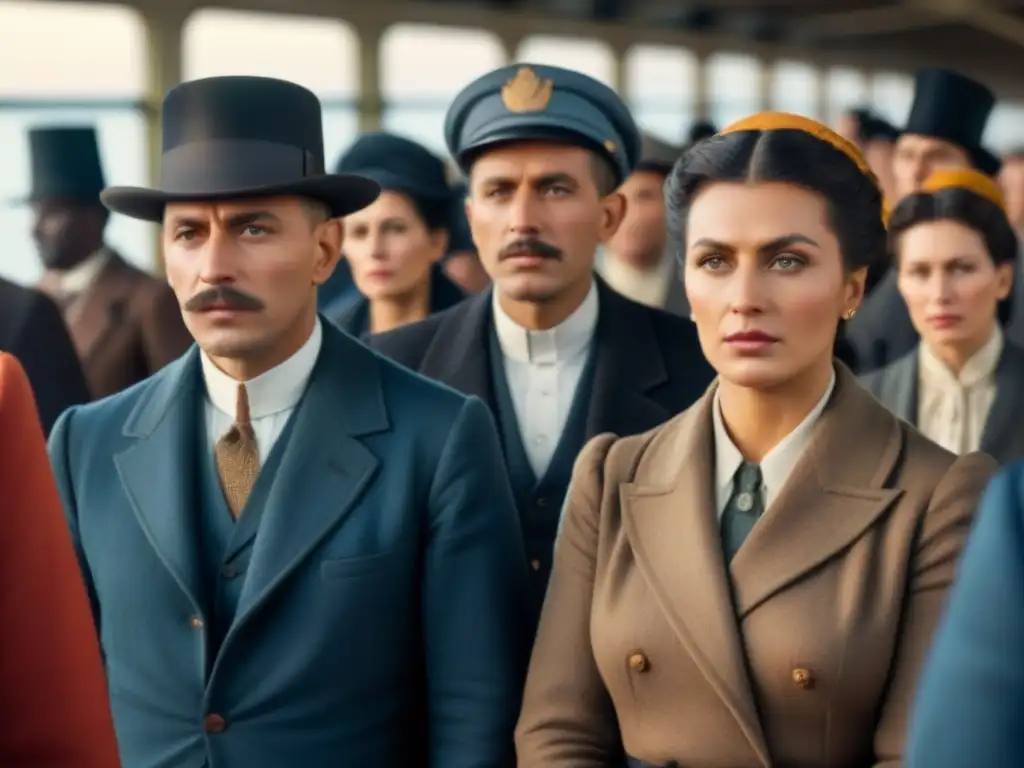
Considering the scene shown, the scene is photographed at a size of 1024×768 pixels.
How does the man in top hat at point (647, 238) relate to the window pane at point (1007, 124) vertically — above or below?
below

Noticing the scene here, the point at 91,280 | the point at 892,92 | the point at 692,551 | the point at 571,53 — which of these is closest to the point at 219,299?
the point at 692,551

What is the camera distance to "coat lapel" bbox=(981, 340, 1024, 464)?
3.65 m

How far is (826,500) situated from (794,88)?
16.2m

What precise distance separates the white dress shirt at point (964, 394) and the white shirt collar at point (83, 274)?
7.28ft

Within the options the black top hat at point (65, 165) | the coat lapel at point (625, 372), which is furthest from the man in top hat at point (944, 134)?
the black top hat at point (65, 165)

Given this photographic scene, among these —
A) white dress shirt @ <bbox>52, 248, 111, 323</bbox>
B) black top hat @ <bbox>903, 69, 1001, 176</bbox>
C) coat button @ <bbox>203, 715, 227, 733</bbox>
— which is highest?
black top hat @ <bbox>903, 69, 1001, 176</bbox>

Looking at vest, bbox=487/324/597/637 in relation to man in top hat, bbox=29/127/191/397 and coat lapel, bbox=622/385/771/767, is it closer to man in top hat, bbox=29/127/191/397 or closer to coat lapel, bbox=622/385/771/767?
coat lapel, bbox=622/385/771/767

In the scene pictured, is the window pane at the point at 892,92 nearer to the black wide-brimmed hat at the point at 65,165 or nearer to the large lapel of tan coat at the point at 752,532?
the black wide-brimmed hat at the point at 65,165

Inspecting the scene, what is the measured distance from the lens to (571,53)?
12750 mm

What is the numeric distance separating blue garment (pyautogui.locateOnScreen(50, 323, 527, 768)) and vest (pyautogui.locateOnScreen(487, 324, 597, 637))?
52 cm

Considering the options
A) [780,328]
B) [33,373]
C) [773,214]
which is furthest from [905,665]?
[33,373]

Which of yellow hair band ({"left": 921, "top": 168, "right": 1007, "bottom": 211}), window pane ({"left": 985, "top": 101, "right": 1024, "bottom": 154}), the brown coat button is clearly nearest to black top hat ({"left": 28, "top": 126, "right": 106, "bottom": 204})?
yellow hair band ({"left": 921, "top": 168, "right": 1007, "bottom": 211})

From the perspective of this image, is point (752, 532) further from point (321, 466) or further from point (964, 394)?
point (964, 394)

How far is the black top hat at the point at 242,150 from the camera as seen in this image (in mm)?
2266
